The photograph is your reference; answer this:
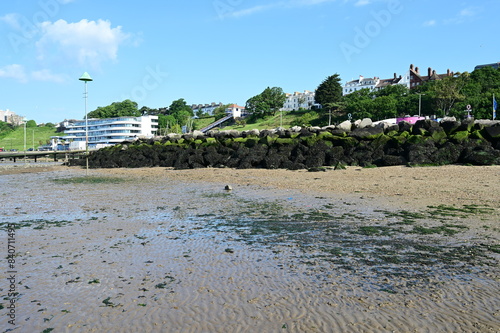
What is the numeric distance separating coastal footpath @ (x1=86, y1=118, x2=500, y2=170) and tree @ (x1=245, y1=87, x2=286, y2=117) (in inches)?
3711

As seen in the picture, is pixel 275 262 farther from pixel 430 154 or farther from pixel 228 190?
pixel 430 154

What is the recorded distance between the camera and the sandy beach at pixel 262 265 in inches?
130

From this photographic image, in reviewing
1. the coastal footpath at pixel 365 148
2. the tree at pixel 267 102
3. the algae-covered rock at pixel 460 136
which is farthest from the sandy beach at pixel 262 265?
the tree at pixel 267 102

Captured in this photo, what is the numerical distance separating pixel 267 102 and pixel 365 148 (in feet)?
344

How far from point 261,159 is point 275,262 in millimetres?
15218

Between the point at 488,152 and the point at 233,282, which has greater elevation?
the point at 488,152

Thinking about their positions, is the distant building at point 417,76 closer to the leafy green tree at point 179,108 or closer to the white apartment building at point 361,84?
the white apartment building at point 361,84

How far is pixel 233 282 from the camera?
4.20 m

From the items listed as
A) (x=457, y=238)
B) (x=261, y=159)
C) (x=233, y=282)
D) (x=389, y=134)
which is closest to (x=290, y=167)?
(x=261, y=159)

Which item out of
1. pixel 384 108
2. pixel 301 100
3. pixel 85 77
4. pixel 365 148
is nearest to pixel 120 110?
pixel 301 100

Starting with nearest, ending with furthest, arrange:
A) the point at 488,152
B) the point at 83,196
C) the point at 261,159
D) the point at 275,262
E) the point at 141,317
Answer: the point at 141,317, the point at 275,262, the point at 83,196, the point at 488,152, the point at 261,159

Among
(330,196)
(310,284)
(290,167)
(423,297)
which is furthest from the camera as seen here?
(290,167)

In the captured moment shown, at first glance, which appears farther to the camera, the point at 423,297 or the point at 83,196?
the point at 83,196

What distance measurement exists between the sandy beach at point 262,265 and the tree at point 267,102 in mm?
110179
